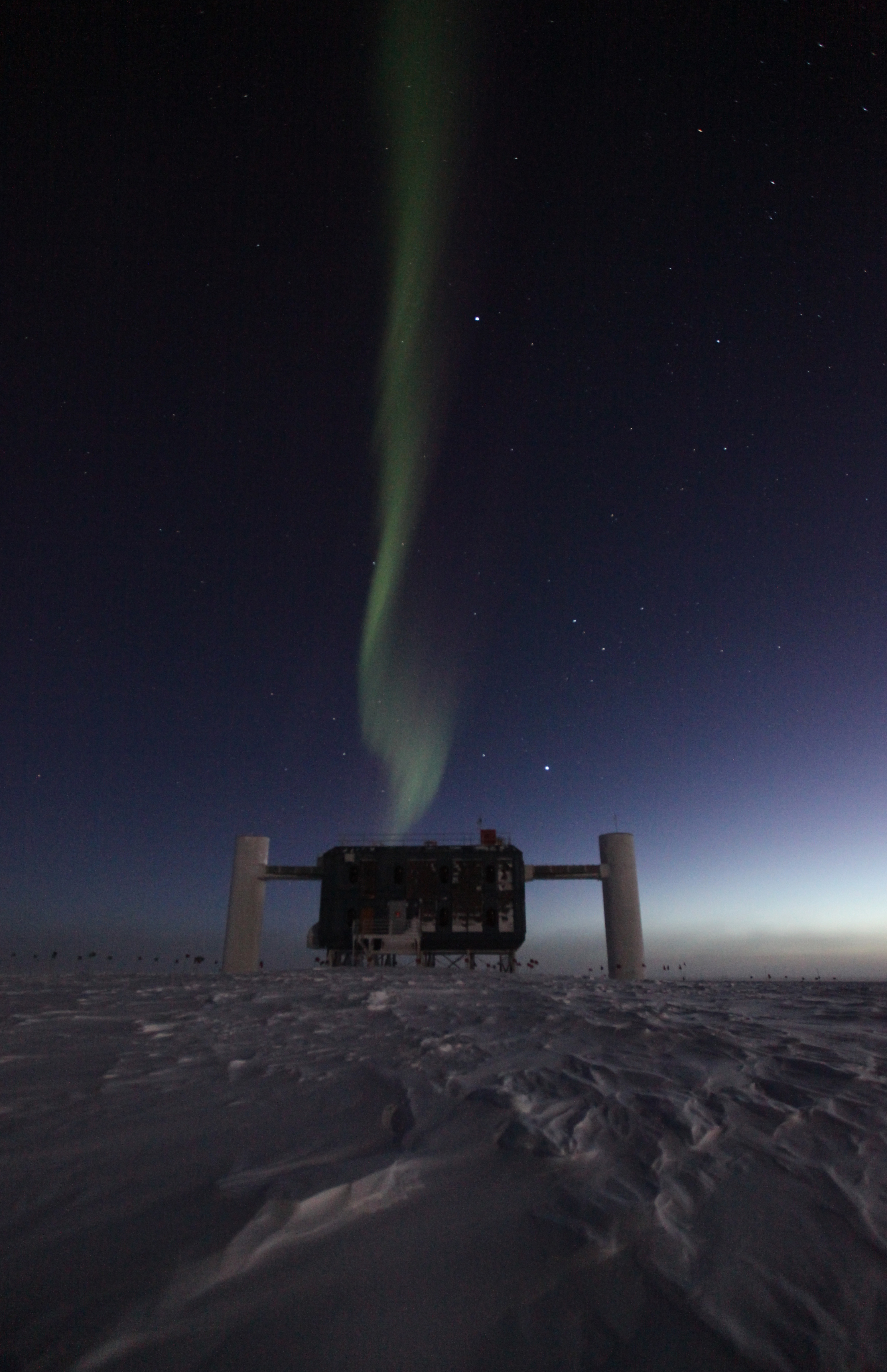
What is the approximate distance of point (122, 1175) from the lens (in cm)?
265

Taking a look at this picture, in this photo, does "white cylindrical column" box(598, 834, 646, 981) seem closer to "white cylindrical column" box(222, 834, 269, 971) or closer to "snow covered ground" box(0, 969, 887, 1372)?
"white cylindrical column" box(222, 834, 269, 971)

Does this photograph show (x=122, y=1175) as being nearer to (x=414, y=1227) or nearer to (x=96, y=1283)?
(x=96, y=1283)

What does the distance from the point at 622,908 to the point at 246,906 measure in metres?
18.8

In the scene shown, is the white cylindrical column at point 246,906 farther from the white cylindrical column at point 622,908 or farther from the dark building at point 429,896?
the white cylindrical column at point 622,908

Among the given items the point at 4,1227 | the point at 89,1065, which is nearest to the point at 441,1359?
the point at 4,1227

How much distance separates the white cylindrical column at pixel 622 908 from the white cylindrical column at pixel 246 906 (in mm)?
17508

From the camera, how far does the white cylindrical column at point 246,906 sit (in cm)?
3122

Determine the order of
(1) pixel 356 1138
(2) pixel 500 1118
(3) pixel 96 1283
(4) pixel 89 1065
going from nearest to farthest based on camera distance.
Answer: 1. (3) pixel 96 1283
2. (1) pixel 356 1138
3. (2) pixel 500 1118
4. (4) pixel 89 1065

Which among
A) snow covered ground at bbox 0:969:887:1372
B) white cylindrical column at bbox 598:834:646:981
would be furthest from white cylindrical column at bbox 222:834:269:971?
snow covered ground at bbox 0:969:887:1372

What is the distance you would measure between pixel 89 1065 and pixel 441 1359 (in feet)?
13.2

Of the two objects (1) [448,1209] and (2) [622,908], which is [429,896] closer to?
(2) [622,908]

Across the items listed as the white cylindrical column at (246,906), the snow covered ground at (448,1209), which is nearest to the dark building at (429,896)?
the white cylindrical column at (246,906)

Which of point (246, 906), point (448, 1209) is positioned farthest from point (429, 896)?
point (448, 1209)

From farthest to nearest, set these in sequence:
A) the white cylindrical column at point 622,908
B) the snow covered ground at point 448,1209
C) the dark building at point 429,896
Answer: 1. the dark building at point 429,896
2. the white cylindrical column at point 622,908
3. the snow covered ground at point 448,1209
